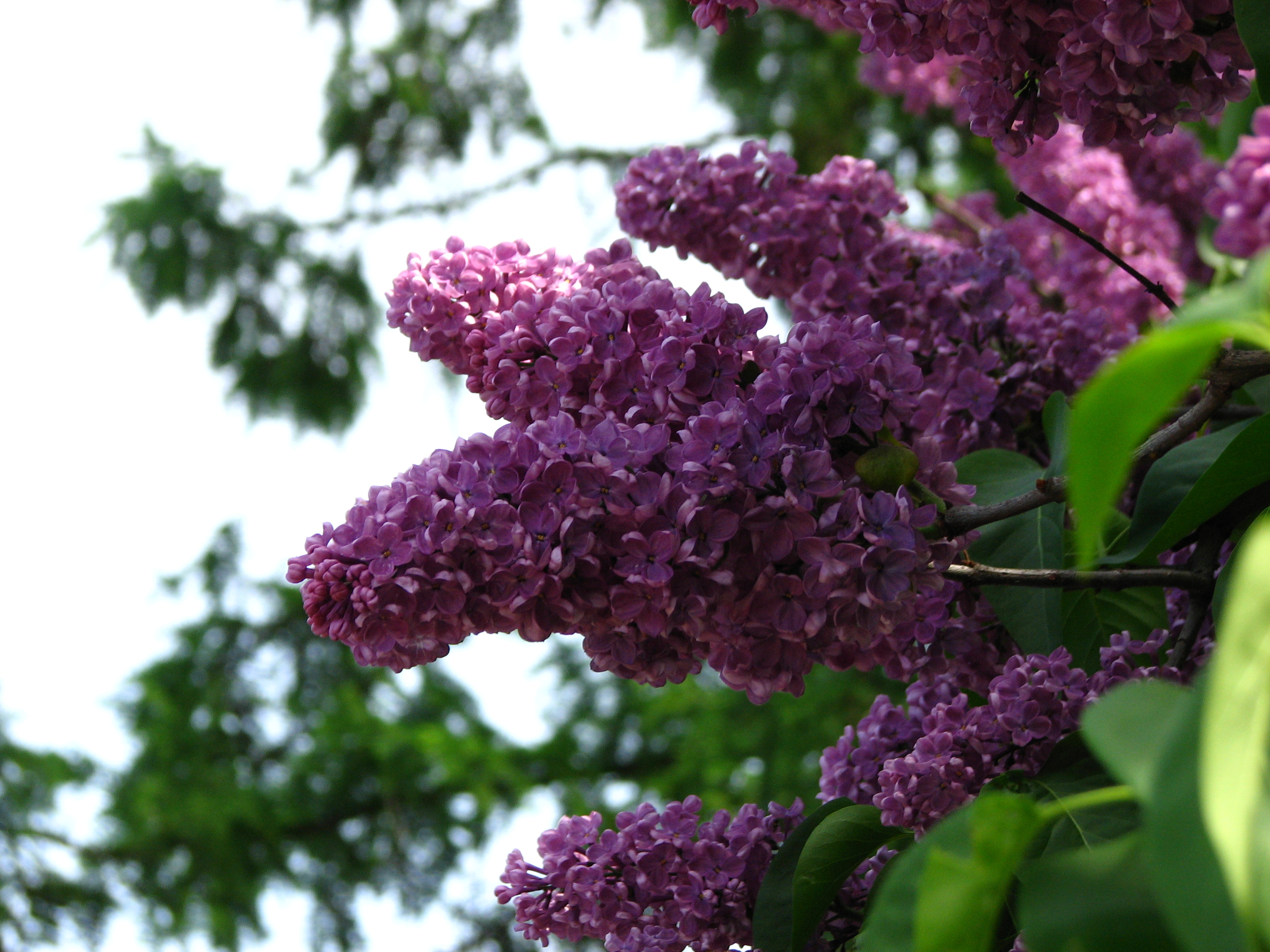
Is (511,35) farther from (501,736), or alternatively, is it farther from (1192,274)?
(1192,274)

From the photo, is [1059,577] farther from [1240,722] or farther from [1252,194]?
[1252,194]

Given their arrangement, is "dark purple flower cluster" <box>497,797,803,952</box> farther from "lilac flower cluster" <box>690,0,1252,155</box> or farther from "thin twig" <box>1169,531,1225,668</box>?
"lilac flower cluster" <box>690,0,1252,155</box>

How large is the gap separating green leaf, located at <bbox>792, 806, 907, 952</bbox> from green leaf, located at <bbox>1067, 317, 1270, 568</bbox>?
1.78 ft

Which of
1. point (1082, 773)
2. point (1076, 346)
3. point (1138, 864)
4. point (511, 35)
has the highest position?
point (511, 35)

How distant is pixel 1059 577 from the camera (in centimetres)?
78

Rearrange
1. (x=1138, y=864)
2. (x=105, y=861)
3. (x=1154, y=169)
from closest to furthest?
(x=1138, y=864) < (x=1154, y=169) < (x=105, y=861)

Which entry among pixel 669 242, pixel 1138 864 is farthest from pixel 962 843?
pixel 669 242

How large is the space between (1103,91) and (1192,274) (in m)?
1.41

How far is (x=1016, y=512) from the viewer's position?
778mm

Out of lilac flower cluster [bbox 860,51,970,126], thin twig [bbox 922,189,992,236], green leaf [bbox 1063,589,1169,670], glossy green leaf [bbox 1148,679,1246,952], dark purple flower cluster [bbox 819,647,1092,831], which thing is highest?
lilac flower cluster [bbox 860,51,970,126]

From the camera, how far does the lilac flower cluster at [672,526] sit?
709 millimetres

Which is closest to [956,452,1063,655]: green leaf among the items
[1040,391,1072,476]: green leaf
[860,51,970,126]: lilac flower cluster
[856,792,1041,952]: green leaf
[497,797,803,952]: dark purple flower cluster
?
[1040,391,1072,476]: green leaf

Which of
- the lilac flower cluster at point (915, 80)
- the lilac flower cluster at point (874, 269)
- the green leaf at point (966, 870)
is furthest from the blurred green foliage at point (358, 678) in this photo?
the green leaf at point (966, 870)

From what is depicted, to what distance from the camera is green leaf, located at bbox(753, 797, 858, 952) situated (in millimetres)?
858
